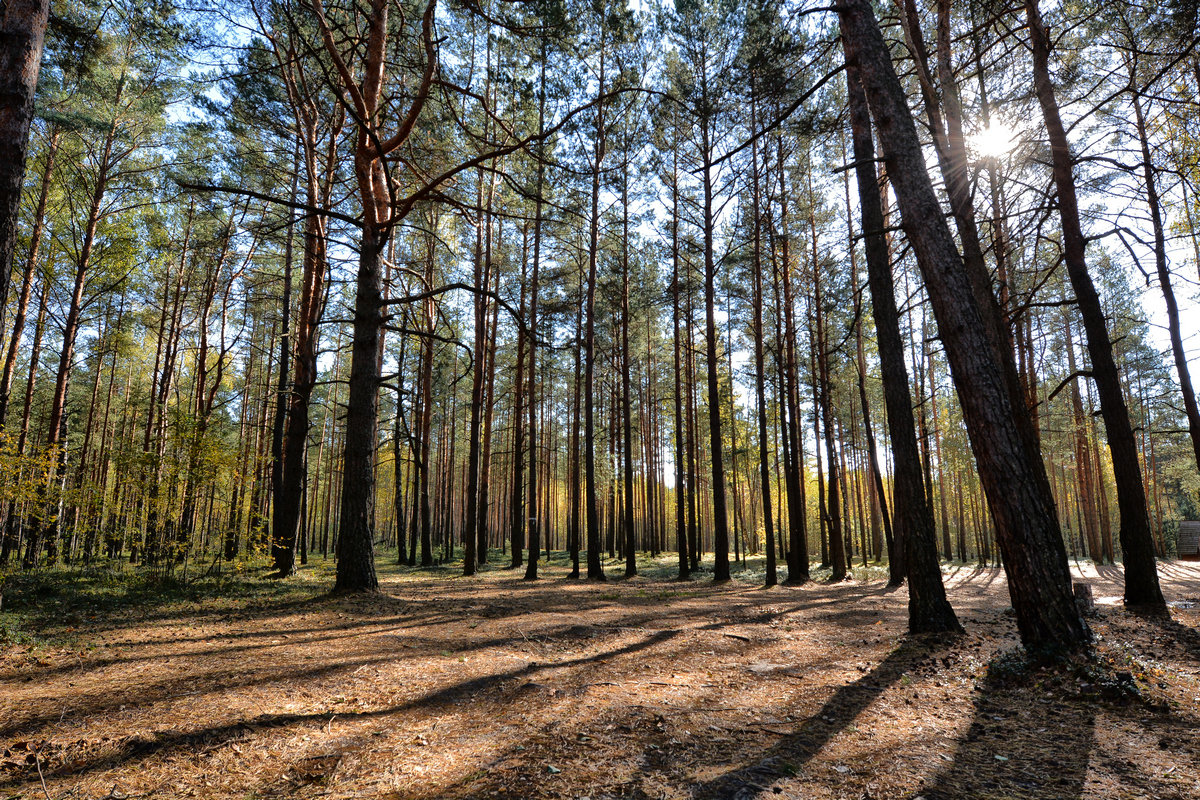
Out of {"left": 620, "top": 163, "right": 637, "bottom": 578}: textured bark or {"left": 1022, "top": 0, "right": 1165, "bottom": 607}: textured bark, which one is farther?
{"left": 620, "top": 163, "right": 637, "bottom": 578}: textured bark

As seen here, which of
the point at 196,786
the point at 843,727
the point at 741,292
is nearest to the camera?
the point at 196,786

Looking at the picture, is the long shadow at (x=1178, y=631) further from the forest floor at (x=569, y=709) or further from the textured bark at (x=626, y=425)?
the textured bark at (x=626, y=425)

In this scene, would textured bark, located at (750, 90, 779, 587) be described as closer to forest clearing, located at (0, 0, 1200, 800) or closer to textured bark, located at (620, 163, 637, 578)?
forest clearing, located at (0, 0, 1200, 800)

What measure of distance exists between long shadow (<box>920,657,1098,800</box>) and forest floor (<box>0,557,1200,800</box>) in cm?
2

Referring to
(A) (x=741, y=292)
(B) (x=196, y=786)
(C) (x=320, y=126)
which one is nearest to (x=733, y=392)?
(A) (x=741, y=292)

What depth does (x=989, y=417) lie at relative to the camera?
445 centimetres

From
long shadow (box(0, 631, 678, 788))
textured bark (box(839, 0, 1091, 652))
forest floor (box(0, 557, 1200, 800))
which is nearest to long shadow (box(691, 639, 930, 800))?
forest floor (box(0, 557, 1200, 800))

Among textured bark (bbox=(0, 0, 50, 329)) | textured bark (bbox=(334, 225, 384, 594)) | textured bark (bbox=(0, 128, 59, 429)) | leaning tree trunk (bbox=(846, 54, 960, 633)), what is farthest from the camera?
textured bark (bbox=(0, 128, 59, 429))

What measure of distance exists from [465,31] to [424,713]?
49.3 ft

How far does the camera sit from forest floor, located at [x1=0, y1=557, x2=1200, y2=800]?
2.40 metres

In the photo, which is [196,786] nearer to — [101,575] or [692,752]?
[692,752]

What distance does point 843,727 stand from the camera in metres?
3.18

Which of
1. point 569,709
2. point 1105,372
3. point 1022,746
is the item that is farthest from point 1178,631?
point 569,709

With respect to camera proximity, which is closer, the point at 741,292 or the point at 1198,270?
the point at 1198,270
